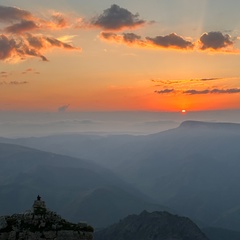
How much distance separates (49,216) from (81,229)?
75.6 inches

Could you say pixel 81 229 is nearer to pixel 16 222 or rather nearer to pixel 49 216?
pixel 49 216

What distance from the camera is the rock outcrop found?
67.6 ft

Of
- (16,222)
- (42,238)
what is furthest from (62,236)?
(16,222)

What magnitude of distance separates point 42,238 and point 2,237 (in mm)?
2196

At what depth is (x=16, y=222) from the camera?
68.6ft

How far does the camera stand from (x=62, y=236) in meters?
20.8

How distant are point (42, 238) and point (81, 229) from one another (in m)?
2.22

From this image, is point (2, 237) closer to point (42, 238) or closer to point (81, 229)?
point (42, 238)

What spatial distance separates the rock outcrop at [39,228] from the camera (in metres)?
20.6

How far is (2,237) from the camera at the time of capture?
67.8ft

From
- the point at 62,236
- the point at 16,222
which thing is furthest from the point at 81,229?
the point at 16,222

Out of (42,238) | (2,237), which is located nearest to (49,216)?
(42,238)

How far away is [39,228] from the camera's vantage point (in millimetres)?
20781

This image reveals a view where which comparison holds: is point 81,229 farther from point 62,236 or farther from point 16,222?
point 16,222
